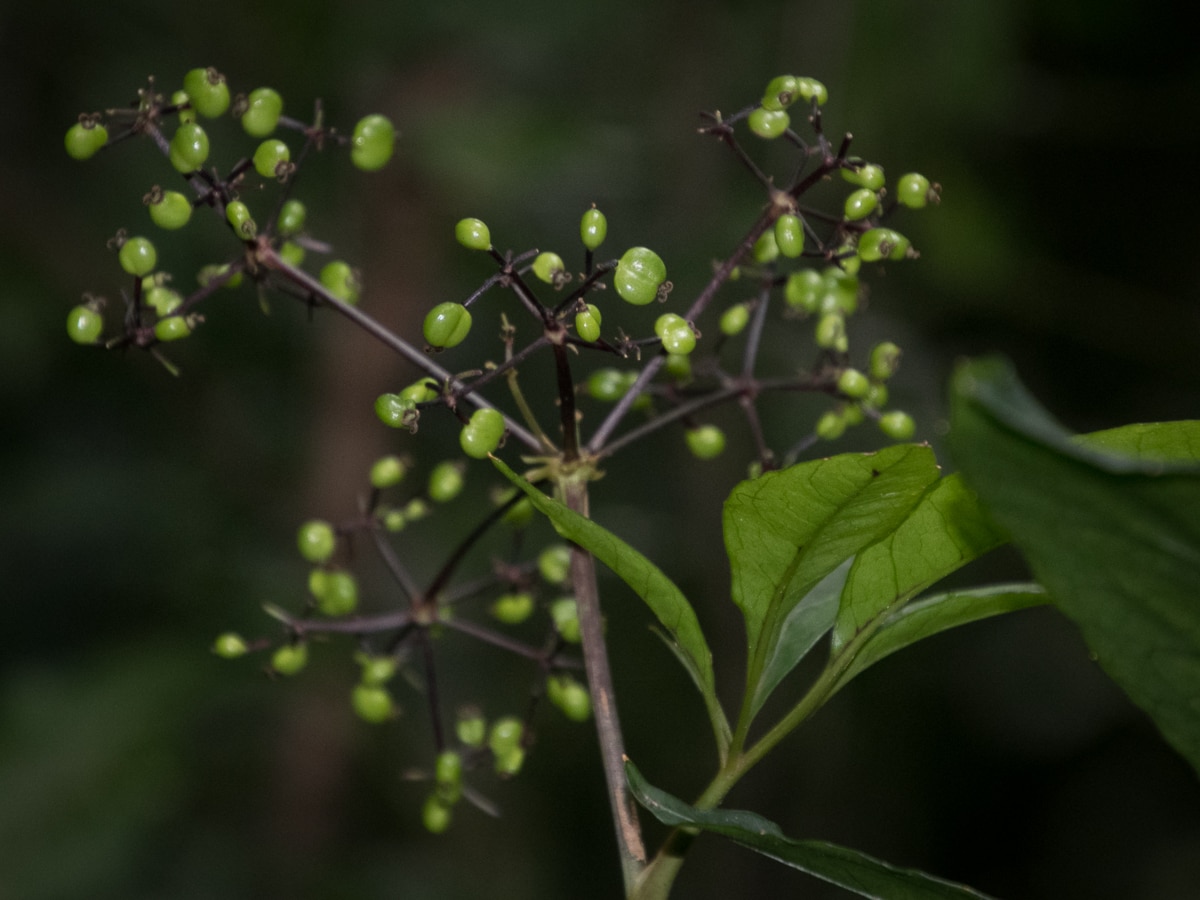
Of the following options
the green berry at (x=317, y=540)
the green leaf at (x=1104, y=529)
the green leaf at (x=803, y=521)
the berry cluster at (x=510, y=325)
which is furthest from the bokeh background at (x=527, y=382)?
the green leaf at (x=1104, y=529)

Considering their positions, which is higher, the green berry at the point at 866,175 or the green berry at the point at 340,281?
the green berry at the point at 866,175

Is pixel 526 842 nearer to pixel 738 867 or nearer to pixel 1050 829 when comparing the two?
pixel 738 867

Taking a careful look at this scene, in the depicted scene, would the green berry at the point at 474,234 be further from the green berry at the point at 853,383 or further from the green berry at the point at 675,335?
the green berry at the point at 853,383

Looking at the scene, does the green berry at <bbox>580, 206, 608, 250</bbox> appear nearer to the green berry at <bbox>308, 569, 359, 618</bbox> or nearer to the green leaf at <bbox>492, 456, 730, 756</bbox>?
the green leaf at <bbox>492, 456, 730, 756</bbox>

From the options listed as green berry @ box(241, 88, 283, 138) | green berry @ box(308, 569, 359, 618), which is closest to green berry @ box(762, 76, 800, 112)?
green berry @ box(241, 88, 283, 138)

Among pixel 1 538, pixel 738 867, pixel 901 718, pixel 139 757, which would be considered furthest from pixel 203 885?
pixel 901 718
